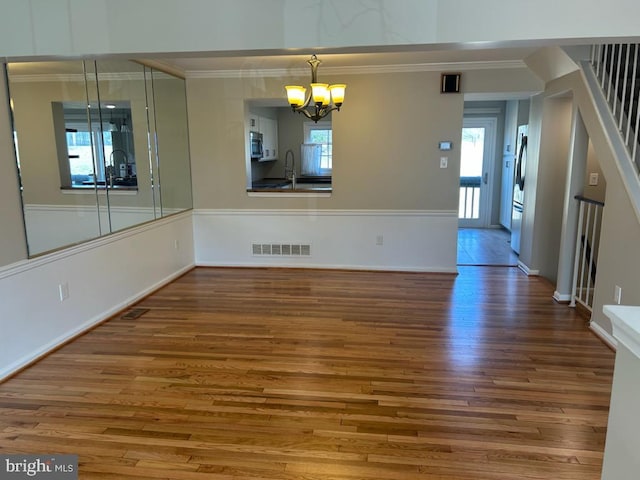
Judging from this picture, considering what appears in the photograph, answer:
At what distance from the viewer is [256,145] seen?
7.05m

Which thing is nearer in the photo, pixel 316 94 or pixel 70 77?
pixel 70 77

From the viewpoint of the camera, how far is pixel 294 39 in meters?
2.07

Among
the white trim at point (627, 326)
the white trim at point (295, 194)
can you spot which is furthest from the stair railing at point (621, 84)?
the white trim at point (295, 194)

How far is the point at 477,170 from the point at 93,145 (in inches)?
270

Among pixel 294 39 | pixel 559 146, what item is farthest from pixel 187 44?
pixel 559 146

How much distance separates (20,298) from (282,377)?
6.19 feet

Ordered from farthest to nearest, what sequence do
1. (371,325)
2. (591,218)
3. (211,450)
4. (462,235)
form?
(462,235) → (591,218) → (371,325) → (211,450)

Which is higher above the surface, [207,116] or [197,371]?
[207,116]

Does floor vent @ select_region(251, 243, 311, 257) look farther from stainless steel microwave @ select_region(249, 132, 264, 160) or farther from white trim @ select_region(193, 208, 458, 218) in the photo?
stainless steel microwave @ select_region(249, 132, 264, 160)

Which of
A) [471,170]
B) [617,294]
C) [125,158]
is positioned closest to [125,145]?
[125,158]

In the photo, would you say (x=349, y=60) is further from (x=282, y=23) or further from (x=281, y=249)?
(x=282, y=23)

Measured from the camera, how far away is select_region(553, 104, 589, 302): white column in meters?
4.20

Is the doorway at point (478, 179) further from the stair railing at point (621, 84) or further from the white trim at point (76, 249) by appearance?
the white trim at point (76, 249)

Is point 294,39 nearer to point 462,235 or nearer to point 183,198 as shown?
point 183,198
